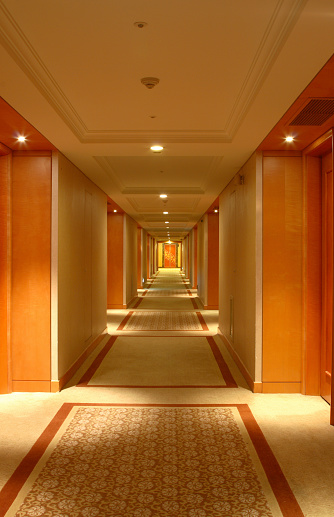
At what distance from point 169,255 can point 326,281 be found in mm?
35048

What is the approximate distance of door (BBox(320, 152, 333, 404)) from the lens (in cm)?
455

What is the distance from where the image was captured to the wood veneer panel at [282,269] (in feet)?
16.1

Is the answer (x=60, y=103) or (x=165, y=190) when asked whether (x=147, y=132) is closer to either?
(x=60, y=103)

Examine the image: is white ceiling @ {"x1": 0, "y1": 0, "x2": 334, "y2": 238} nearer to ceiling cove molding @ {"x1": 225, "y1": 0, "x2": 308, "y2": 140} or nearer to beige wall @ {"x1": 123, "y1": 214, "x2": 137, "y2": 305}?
ceiling cove molding @ {"x1": 225, "y1": 0, "x2": 308, "y2": 140}

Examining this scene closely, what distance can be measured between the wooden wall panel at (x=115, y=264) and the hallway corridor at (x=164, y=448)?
5880mm

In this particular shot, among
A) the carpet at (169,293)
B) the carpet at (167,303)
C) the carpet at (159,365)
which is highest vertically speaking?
the carpet at (169,293)

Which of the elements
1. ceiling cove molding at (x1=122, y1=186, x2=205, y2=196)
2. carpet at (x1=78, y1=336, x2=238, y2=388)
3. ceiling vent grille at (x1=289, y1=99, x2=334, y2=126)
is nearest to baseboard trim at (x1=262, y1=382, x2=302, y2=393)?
carpet at (x1=78, y1=336, x2=238, y2=388)

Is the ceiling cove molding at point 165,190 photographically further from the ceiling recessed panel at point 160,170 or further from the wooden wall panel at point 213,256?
the wooden wall panel at point 213,256

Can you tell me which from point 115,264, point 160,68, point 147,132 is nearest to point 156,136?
point 147,132

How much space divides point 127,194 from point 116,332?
275 centimetres

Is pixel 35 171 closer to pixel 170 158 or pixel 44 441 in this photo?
pixel 170 158

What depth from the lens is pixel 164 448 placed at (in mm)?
3479

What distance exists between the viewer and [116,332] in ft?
27.9

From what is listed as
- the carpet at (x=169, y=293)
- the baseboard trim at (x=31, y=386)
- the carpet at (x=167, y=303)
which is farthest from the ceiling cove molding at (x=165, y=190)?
the carpet at (x=169, y=293)
